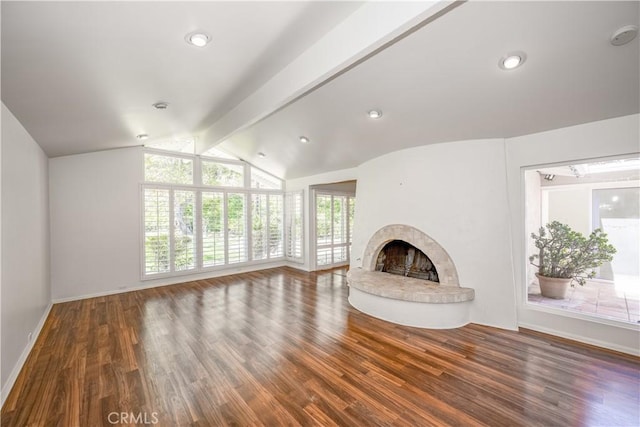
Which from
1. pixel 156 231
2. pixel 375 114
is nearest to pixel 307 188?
pixel 156 231

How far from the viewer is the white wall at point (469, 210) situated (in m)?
3.40

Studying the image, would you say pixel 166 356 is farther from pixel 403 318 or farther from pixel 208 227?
pixel 208 227

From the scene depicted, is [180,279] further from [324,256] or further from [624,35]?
[624,35]

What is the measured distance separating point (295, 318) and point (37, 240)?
3.43 metres

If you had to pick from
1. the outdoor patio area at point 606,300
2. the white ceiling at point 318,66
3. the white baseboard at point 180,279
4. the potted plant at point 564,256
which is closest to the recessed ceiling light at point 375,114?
the white ceiling at point 318,66

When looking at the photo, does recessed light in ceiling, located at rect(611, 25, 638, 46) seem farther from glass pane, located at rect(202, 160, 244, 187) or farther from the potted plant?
glass pane, located at rect(202, 160, 244, 187)

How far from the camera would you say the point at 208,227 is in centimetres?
599

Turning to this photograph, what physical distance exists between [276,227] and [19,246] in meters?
4.89

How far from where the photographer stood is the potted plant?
3.12 metres

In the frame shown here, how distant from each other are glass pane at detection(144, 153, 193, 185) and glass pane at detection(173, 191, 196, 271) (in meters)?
0.32

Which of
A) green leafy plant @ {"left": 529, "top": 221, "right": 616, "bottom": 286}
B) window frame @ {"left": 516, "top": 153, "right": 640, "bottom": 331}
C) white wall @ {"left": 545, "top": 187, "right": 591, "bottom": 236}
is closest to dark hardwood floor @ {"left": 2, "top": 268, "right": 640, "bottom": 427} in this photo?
window frame @ {"left": 516, "top": 153, "right": 640, "bottom": 331}

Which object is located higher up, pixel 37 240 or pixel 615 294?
pixel 37 240

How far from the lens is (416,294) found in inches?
136

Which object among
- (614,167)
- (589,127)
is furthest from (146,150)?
(614,167)
